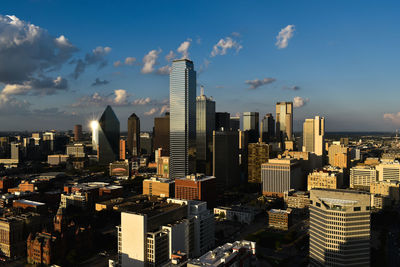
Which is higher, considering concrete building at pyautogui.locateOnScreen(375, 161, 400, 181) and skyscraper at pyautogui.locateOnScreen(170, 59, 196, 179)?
skyscraper at pyautogui.locateOnScreen(170, 59, 196, 179)

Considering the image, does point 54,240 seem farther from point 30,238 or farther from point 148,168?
point 148,168

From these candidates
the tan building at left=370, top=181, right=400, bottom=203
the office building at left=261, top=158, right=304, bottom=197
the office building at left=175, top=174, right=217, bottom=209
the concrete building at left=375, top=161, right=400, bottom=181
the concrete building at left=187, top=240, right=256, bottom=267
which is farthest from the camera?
the concrete building at left=375, top=161, right=400, bottom=181

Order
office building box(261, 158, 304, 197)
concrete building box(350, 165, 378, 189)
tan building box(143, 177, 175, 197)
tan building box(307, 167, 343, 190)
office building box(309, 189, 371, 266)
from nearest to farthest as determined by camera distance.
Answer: office building box(309, 189, 371, 266)
tan building box(143, 177, 175, 197)
tan building box(307, 167, 343, 190)
office building box(261, 158, 304, 197)
concrete building box(350, 165, 378, 189)

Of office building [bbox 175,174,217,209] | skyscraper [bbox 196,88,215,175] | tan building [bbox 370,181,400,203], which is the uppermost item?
skyscraper [bbox 196,88,215,175]

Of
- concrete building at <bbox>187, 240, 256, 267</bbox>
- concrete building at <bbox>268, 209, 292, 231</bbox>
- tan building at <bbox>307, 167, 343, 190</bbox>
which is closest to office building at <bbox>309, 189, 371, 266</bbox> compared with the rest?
concrete building at <bbox>187, 240, 256, 267</bbox>

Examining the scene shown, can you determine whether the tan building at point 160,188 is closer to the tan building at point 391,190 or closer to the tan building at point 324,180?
the tan building at point 324,180

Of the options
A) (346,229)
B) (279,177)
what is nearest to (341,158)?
(279,177)

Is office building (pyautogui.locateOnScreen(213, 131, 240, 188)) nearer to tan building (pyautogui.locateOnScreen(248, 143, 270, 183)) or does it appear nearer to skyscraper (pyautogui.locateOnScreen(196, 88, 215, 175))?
tan building (pyautogui.locateOnScreen(248, 143, 270, 183))

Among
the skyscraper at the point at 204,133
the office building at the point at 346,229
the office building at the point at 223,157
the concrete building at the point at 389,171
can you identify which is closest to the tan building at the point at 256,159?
the office building at the point at 223,157
